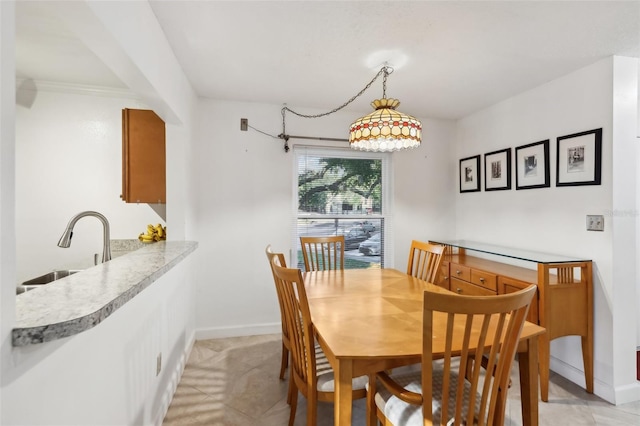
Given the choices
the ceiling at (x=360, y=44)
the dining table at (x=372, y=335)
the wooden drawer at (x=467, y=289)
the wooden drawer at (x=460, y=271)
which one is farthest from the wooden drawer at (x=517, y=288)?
the ceiling at (x=360, y=44)

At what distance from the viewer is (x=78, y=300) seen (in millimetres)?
964

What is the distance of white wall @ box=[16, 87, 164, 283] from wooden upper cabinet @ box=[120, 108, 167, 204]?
617 mm

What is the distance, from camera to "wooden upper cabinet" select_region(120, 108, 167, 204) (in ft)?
7.63

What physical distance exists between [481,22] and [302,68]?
1.24 meters

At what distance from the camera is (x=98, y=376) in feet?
3.62

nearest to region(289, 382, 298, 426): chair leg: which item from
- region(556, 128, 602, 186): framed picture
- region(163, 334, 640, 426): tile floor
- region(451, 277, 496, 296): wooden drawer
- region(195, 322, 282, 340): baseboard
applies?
region(163, 334, 640, 426): tile floor

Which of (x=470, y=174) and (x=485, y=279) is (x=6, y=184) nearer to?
(x=485, y=279)

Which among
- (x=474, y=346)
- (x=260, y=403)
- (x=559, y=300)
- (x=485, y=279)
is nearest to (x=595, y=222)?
(x=559, y=300)

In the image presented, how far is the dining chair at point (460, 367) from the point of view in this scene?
1.01 meters

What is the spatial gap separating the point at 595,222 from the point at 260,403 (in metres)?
2.70

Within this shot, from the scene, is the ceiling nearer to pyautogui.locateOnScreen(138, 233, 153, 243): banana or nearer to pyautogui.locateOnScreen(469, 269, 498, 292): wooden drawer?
pyautogui.locateOnScreen(138, 233, 153, 243): banana

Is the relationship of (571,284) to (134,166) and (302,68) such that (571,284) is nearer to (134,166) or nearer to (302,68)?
(302,68)

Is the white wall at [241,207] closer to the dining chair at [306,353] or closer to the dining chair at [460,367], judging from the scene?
the dining chair at [306,353]

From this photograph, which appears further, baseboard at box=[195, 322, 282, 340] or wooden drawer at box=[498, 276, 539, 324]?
baseboard at box=[195, 322, 282, 340]
